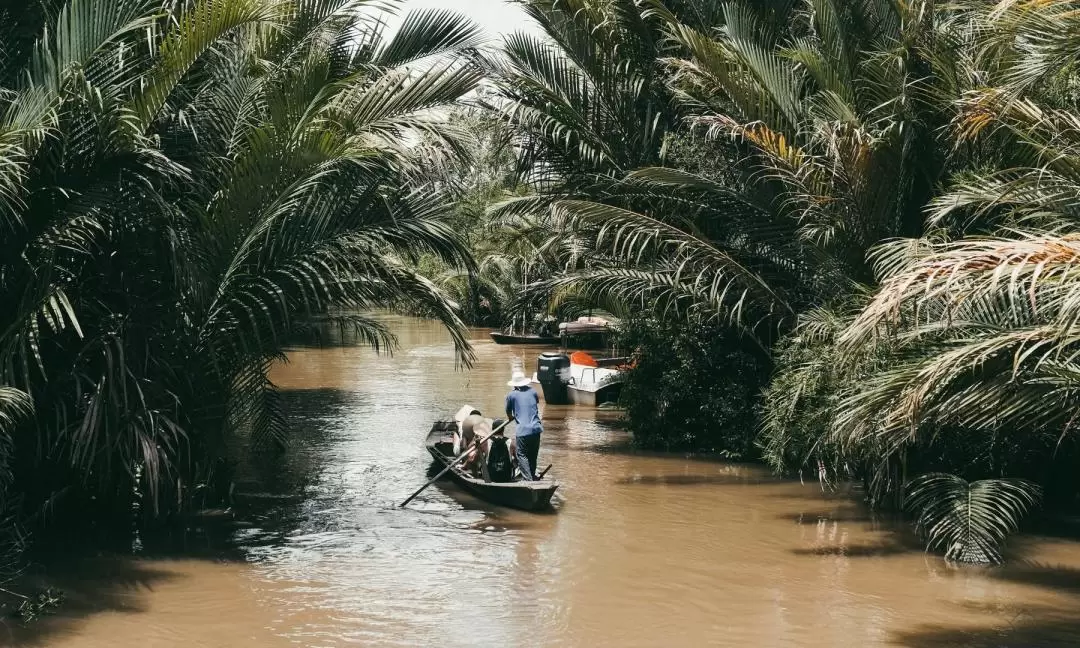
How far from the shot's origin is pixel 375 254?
1118 cm

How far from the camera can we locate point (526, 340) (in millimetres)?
41531

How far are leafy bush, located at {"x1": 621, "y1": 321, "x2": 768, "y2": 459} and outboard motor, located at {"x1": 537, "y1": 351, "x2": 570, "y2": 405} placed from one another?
19.0 feet

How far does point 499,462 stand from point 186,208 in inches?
186

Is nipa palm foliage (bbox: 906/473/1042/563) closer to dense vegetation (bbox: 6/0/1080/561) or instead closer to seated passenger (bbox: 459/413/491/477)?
dense vegetation (bbox: 6/0/1080/561)

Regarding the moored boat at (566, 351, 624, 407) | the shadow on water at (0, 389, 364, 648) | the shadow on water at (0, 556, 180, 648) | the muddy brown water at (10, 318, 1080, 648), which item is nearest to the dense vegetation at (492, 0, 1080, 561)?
the muddy brown water at (10, 318, 1080, 648)

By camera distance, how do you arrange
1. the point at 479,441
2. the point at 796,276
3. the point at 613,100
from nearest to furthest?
the point at 479,441
the point at 796,276
the point at 613,100

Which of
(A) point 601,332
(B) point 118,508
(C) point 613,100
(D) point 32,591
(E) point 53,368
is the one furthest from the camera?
(A) point 601,332

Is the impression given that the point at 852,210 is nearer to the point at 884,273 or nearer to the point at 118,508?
the point at 884,273

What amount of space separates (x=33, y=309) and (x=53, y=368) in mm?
1043

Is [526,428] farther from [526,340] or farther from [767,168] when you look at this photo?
[526,340]

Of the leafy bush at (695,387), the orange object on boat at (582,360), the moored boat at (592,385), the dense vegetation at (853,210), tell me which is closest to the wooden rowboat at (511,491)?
the dense vegetation at (853,210)

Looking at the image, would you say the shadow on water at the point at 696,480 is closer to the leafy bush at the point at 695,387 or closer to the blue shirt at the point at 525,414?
the leafy bush at the point at 695,387

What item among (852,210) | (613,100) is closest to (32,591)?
(852,210)

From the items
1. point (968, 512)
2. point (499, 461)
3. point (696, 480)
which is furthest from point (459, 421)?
point (968, 512)
